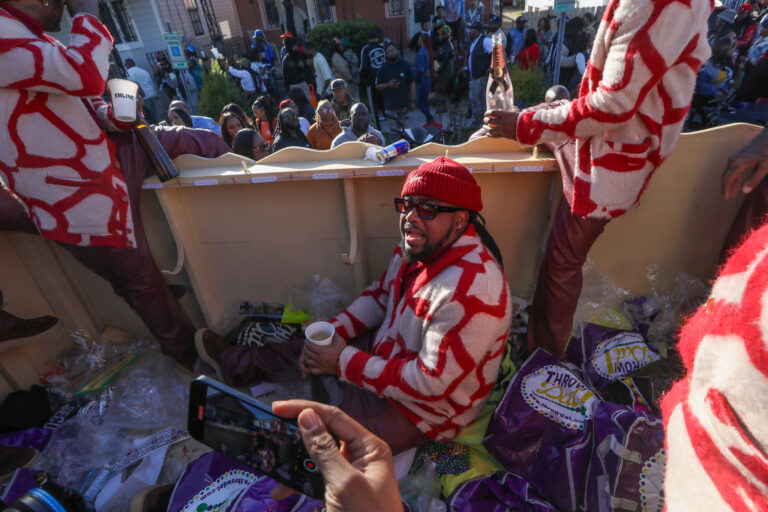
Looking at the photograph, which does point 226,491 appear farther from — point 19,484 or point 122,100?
point 122,100

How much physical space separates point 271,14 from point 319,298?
2056 centimetres

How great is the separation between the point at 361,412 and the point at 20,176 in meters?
1.93

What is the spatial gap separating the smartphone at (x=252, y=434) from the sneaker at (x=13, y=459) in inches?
65.5

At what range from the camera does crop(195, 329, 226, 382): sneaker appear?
2410 mm

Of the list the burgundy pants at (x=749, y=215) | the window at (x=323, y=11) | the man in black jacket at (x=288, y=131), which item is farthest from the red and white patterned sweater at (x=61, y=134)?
the window at (x=323, y=11)

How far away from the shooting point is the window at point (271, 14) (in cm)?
1870

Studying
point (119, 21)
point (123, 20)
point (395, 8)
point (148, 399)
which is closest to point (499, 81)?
point (148, 399)

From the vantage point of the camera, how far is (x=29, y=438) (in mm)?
2318

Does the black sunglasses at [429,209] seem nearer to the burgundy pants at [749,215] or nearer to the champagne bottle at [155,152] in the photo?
the burgundy pants at [749,215]

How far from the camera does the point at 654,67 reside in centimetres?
139

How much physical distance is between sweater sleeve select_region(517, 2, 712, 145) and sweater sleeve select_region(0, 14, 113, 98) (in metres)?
2.05

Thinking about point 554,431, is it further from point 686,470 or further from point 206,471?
point 206,471

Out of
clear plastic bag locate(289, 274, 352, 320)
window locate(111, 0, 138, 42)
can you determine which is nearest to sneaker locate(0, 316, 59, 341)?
clear plastic bag locate(289, 274, 352, 320)

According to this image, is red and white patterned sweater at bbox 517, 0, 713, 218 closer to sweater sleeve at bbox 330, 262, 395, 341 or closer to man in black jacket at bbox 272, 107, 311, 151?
sweater sleeve at bbox 330, 262, 395, 341
